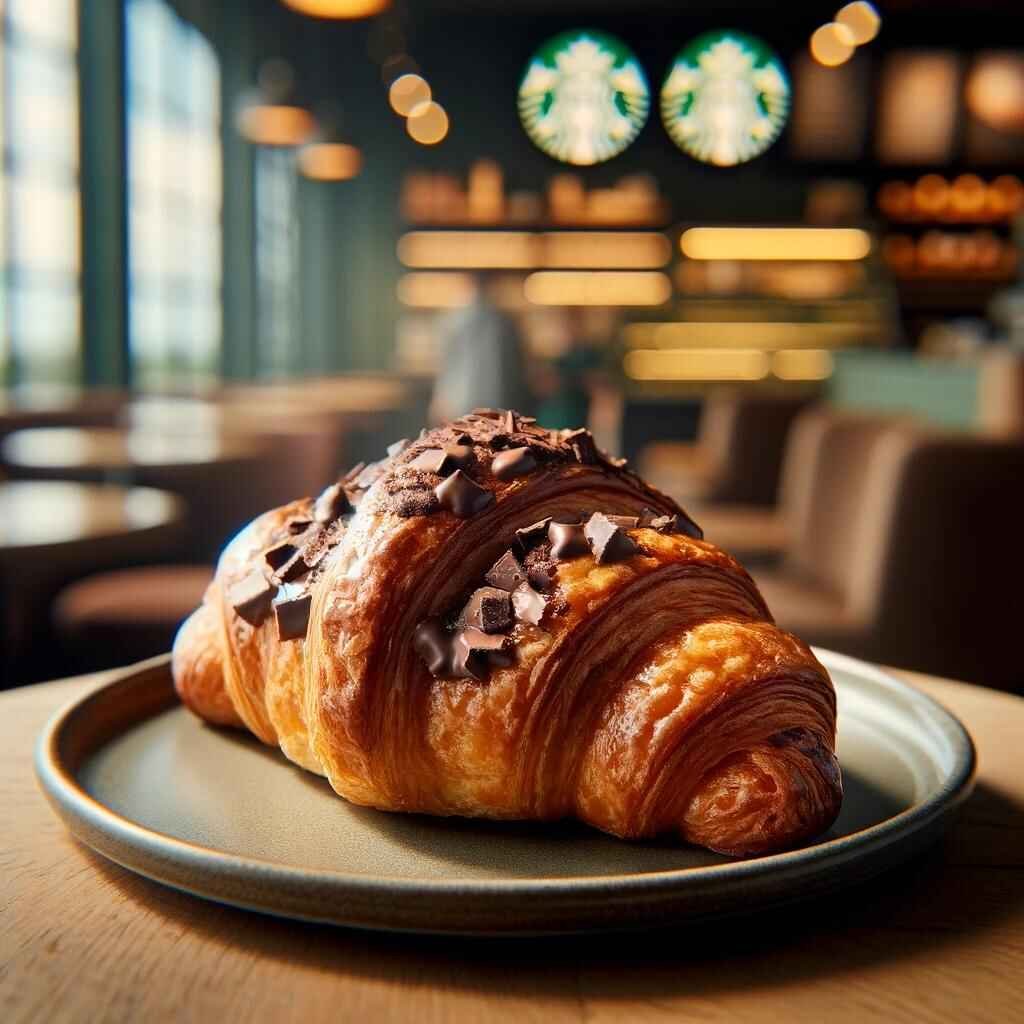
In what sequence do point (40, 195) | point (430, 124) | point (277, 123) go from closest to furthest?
point (40, 195) → point (277, 123) → point (430, 124)

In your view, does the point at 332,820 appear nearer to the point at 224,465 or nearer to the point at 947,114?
the point at 224,465

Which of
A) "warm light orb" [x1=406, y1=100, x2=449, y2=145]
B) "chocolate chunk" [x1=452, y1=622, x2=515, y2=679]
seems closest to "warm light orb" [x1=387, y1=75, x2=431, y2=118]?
"warm light orb" [x1=406, y1=100, x2=449, y2=145]

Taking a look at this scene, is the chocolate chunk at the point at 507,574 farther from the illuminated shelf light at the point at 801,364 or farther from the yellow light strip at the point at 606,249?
the yellow light strip at the point at 606,249

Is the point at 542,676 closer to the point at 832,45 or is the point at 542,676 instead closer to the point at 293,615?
the point at 293,615

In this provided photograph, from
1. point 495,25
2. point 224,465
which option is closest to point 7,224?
point 224,465

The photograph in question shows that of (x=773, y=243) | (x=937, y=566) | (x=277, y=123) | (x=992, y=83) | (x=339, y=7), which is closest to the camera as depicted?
(x=937, y=566)

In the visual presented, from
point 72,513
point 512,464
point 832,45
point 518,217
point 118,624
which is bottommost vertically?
point 118,624

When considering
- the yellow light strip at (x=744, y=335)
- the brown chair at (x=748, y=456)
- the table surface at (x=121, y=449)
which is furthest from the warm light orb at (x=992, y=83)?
the table surface at (x=121, y=449)

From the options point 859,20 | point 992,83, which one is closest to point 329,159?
point 859,20
